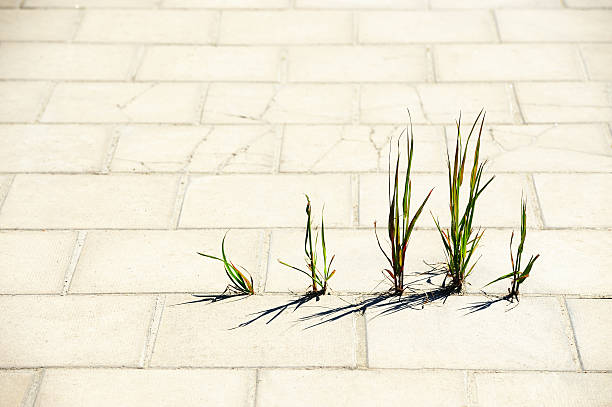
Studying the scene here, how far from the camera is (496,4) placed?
16.1ft

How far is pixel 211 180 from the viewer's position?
3.65 meters

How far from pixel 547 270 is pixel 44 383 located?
202 cm

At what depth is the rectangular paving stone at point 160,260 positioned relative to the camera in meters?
3.11

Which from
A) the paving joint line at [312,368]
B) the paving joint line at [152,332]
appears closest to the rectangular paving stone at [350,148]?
the paving joint line at [152,332]

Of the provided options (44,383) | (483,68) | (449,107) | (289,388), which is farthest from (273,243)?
(483,68)

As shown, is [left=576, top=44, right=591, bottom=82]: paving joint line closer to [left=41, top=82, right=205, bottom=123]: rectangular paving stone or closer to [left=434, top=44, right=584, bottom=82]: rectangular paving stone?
[left=434, top=44, right=584, bottom=82]: rectangular paving stone

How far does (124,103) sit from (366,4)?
1.77m

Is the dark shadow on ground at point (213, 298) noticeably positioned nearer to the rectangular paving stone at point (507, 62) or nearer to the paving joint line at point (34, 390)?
the paving joint line at point (34, 390)

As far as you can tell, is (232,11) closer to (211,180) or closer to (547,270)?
(211,180)

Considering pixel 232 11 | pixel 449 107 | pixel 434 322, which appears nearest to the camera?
pixel 434 322

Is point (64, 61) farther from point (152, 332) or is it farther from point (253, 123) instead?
point (152, 332)

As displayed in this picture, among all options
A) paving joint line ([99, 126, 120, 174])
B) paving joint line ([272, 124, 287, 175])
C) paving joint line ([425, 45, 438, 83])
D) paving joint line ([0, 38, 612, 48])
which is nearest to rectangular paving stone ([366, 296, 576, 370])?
paving joint line ([272, 124, 287, 175])

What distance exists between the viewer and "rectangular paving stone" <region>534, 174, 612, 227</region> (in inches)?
132

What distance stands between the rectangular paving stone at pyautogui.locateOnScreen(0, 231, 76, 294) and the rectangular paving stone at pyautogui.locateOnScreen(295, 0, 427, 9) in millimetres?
2427
